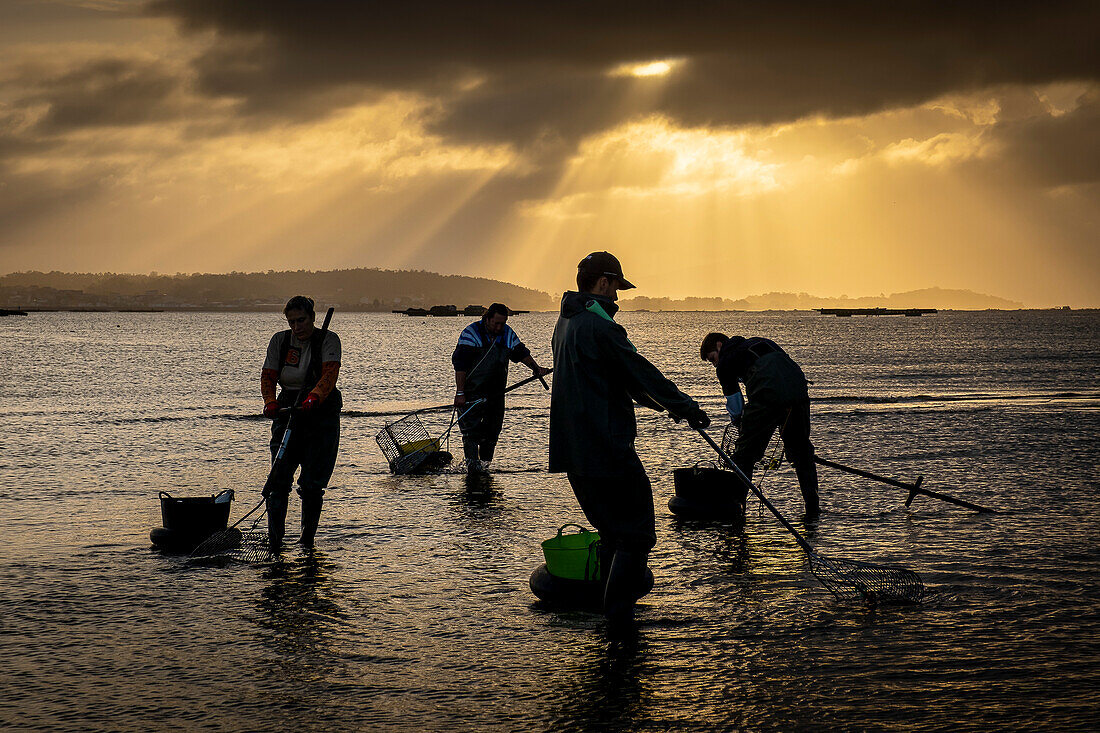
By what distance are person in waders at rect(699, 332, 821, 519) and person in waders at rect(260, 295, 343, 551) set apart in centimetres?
336

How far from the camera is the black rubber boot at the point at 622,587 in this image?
570 centimetres

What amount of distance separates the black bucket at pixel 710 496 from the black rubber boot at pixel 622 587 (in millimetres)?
3703

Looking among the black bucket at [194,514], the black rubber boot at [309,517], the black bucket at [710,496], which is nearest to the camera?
the black bucket at [194,514]

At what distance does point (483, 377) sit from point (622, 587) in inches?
271

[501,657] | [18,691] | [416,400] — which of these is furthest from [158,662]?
[416,400]

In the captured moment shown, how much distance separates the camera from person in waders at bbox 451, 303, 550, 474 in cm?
1237

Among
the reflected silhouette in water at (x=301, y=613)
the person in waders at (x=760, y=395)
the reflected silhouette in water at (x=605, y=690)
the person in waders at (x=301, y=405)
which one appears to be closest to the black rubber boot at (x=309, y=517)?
the person in waders at (x=301, y=405)

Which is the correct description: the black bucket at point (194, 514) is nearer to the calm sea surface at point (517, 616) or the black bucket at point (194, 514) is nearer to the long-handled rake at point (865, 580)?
the calm sea surface at point (517, 616)

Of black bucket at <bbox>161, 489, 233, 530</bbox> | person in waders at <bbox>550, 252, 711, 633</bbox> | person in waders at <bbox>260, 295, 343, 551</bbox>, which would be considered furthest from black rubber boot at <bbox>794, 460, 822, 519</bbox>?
black bucket at <bbox>161, 489, 233, 530</bbox>

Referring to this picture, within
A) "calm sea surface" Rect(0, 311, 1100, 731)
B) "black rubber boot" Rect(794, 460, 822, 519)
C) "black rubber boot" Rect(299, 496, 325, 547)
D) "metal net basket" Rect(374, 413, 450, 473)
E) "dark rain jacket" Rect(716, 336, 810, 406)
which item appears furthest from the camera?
"metal net basket" Rect(374, 413, 450, 473)

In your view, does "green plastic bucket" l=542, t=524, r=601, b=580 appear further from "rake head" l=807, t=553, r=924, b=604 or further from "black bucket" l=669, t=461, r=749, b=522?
"black bucket" l=669, t=461, r=749, b=522

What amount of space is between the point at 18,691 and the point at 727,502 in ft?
20.4

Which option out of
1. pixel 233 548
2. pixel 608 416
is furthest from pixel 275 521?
pixel 608 416

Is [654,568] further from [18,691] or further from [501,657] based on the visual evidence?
[18,691]
